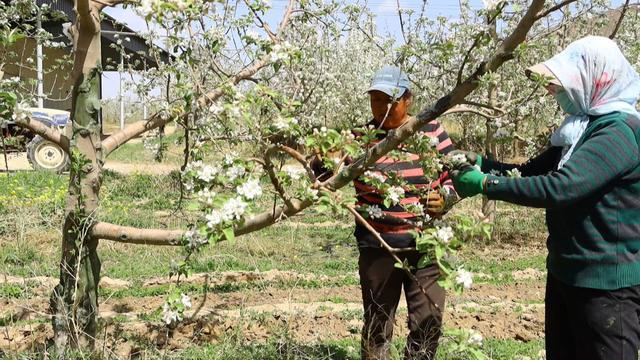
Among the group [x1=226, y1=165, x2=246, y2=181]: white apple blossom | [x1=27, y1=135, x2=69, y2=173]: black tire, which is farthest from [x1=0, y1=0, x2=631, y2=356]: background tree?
[x1=27, y1=135, x2=69, y2=173]: black tire

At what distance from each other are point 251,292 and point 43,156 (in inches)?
369

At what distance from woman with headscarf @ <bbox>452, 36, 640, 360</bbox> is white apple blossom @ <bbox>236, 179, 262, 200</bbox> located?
0.84m

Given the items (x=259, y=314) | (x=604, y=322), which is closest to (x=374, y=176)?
(x=604, y=322)

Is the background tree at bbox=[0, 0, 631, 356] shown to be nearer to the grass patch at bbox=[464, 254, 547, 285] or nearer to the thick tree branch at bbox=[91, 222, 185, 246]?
the thick tree branch at bbox=[91, 222, 185, 246]

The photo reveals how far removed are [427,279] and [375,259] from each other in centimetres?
28

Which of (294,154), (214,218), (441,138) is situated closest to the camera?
(214,218)

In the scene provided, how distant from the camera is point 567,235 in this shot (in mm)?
2418

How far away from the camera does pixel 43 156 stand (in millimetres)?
13141

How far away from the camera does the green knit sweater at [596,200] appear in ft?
7.30

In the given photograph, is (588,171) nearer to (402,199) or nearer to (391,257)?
(402,199)

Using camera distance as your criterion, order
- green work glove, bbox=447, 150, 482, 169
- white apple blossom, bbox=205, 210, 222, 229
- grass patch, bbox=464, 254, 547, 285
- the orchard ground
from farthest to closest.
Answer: grass patch, bbox=464, 254, 547, 285 → the orchard ground → green work glove, bbox=447, 150, 482, 169 → white apple blossom, bbox=205, 210, 222, 229

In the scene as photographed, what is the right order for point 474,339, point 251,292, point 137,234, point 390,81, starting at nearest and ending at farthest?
point 474,339 → point 137,234 → point 390,81 → point 251,292

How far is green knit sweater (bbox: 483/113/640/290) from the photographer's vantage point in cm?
222

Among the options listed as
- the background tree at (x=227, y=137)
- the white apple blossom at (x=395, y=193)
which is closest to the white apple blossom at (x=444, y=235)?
the background tree at (x=227, y=137)
